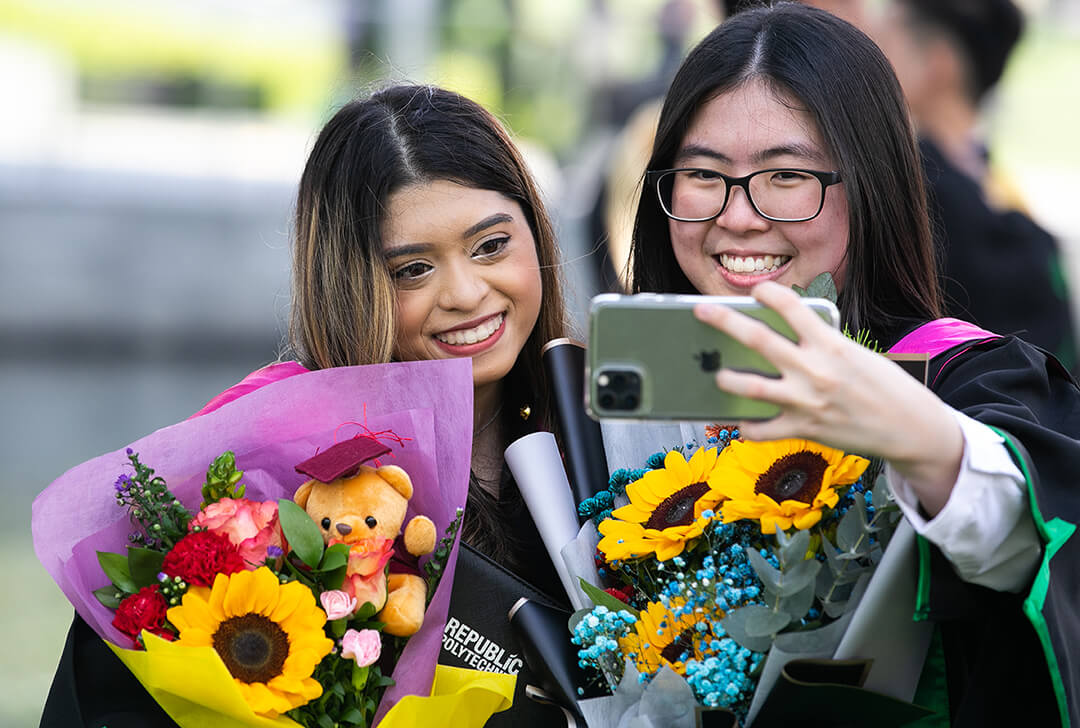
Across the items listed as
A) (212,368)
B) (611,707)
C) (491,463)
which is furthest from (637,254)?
(212,368)

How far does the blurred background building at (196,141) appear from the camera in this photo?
955cm

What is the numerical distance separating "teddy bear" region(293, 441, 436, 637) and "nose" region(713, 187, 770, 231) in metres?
0.72

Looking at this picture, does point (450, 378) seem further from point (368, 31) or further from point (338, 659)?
point (368, 31)

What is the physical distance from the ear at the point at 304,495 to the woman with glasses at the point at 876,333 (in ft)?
2.54

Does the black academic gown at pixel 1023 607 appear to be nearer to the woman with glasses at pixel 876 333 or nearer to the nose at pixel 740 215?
the woman with glasses at pixel 876 333

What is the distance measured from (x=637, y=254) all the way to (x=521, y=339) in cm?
30

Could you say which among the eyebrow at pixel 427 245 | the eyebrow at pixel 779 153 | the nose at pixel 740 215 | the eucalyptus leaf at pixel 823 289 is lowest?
the eyebrow at pixel 427 245

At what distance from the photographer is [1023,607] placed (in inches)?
60.0

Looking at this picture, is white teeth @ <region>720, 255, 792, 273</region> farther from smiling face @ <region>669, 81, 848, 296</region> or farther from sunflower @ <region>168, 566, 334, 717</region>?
sunflower @ <region>168, 566, 334, 717</region>

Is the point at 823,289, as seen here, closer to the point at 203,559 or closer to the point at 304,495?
the point at 304,495

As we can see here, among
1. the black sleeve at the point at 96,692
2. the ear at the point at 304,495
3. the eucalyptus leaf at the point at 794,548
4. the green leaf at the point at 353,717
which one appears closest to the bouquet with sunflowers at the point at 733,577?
the eucalyptus leaf at the point at 794,548

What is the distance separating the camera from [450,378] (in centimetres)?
204

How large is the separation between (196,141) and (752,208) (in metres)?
8.70

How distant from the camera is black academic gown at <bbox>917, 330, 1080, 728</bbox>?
152 centimetres
